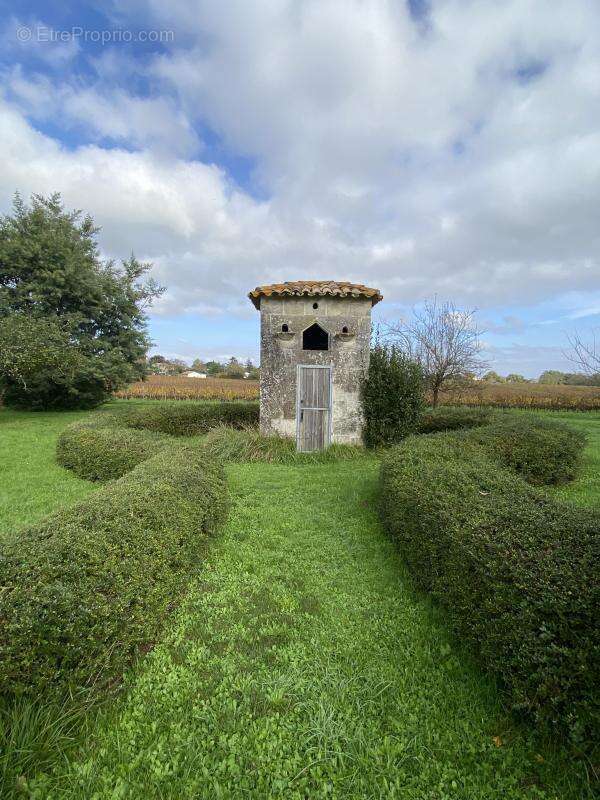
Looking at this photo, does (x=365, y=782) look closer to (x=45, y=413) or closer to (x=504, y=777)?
(x=504, y=777)

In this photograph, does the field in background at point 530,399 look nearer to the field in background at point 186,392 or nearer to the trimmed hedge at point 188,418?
the field in background at point 186,392

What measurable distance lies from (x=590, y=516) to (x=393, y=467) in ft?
8.97

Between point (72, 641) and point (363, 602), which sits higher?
point (72, 641)

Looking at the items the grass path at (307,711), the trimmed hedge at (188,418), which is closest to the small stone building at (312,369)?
the trimmed hedge at (188,418)

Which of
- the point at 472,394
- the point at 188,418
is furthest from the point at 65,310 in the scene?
the point at 472,394

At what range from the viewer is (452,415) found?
12.3 m

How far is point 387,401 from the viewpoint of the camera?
33.9ft

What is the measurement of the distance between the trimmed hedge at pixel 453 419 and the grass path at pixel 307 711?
27.7ft

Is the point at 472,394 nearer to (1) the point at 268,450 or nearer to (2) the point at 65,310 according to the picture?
(1) the point at 268,450

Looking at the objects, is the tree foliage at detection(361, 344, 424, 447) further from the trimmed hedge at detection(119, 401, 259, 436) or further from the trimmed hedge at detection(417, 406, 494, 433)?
the trimmed hedge at detection(119, 401, 259, 436)

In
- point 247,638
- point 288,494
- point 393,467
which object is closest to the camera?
point 247,638

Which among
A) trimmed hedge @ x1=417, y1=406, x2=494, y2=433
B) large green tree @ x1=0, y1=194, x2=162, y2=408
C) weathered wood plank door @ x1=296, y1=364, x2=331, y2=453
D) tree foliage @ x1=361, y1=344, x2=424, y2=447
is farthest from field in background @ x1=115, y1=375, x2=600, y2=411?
weathered wood plank door @ x1=296, y1=364, x2=331, y2=453

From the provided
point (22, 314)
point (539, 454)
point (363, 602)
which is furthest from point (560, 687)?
point (22, 314)

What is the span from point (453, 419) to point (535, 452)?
4.54 metres
